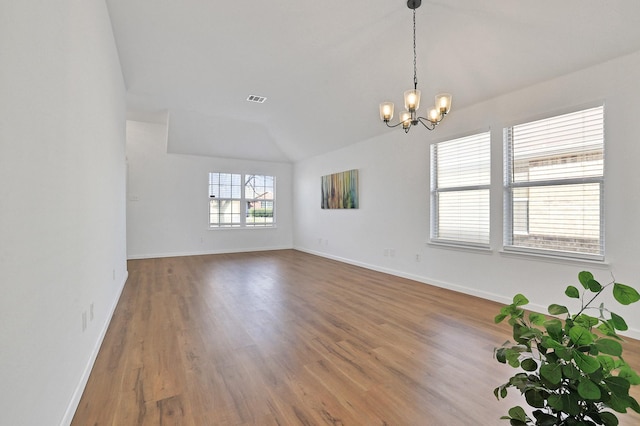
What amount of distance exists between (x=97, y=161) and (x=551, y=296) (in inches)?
188

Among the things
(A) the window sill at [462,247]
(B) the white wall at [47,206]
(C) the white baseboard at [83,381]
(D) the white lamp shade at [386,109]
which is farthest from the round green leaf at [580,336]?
(A) the window sill at [462,247]

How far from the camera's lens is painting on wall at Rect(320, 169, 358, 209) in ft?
20.9

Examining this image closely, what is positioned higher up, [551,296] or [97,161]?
[97,161]

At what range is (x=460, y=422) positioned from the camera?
1.67m

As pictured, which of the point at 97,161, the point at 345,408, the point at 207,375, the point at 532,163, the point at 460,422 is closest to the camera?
the point at 460,422

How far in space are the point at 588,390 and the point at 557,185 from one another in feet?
11.4

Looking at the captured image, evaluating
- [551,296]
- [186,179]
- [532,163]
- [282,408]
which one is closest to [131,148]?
[186,179]

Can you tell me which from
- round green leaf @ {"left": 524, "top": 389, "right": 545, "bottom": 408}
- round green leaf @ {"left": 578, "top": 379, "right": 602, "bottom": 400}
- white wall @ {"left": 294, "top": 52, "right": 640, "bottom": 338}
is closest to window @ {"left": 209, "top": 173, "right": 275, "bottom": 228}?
white wall @ {"left": 294, "top": 52, "right": 640, "bottom": 338}

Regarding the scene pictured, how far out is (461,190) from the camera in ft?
14.1

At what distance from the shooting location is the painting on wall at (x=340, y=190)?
6363 millimetres

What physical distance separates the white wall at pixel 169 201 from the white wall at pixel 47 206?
5.27 m

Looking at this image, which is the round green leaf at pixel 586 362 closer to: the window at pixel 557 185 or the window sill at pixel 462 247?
the window at pixel 557 185

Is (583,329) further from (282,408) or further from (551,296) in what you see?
(551,296)

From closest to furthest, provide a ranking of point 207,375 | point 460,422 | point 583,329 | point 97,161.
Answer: point 583,329, point 460,422, point 207,375, point 97,161
